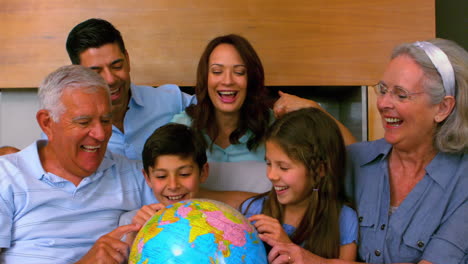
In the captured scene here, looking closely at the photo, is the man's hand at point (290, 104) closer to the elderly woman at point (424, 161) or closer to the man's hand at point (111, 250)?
the elderly woman at point (424, 161)

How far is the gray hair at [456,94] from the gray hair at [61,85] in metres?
1.30

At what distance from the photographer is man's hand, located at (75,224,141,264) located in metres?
1.74

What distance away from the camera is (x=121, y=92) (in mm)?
2711

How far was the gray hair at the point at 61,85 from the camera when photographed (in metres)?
2.01

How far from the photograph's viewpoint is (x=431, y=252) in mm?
1768

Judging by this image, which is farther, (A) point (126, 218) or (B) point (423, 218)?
(A) point (126, 218)

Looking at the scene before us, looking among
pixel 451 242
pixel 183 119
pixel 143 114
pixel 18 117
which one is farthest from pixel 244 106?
pixel 18 117

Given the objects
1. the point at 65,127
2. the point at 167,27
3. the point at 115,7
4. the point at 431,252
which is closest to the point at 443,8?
the point at 167,27

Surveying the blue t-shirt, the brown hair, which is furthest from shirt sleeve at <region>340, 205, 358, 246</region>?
the brown hair

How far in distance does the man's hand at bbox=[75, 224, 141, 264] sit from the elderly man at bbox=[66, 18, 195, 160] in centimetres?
98

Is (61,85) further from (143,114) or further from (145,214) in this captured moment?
(143,114)

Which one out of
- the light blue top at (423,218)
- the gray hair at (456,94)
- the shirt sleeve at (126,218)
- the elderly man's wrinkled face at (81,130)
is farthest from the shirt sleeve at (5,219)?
the gray hair at (456,94)

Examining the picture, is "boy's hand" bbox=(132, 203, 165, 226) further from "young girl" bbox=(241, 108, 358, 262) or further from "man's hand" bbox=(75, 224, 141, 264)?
"young girl" bbox=(241, 108, 358, 262)

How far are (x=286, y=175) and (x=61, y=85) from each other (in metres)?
0.98
